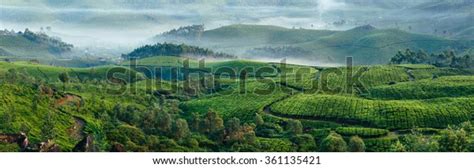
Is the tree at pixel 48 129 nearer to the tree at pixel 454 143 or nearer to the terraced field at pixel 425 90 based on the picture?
the tree at pixel 454 143

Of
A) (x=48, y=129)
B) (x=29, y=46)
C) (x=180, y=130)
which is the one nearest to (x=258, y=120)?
(x=180, y=130)

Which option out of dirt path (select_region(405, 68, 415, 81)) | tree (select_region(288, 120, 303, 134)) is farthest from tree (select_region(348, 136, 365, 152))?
dirt path (select_region(405, 68, 415, 81))

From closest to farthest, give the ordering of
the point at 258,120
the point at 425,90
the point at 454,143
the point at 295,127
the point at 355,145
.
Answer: the point at 454,143
the point at 355,145
the point at 295,127
the point at 258,120
the point at 425,90

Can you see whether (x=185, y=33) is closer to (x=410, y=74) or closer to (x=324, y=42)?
(x=324, y=42)

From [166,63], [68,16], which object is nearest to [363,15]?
[68,16]

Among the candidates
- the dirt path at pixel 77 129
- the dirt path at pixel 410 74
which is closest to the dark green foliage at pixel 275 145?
the dirt path at pixel 77 129

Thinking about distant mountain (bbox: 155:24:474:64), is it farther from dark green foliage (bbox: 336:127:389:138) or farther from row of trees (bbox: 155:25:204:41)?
dark green foliage (bbox: 336:127:389:138)

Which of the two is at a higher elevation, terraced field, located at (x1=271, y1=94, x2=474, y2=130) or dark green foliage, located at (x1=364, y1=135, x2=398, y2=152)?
terraced field, located at (x1=271, y1=94, x2=474, y2=130)
